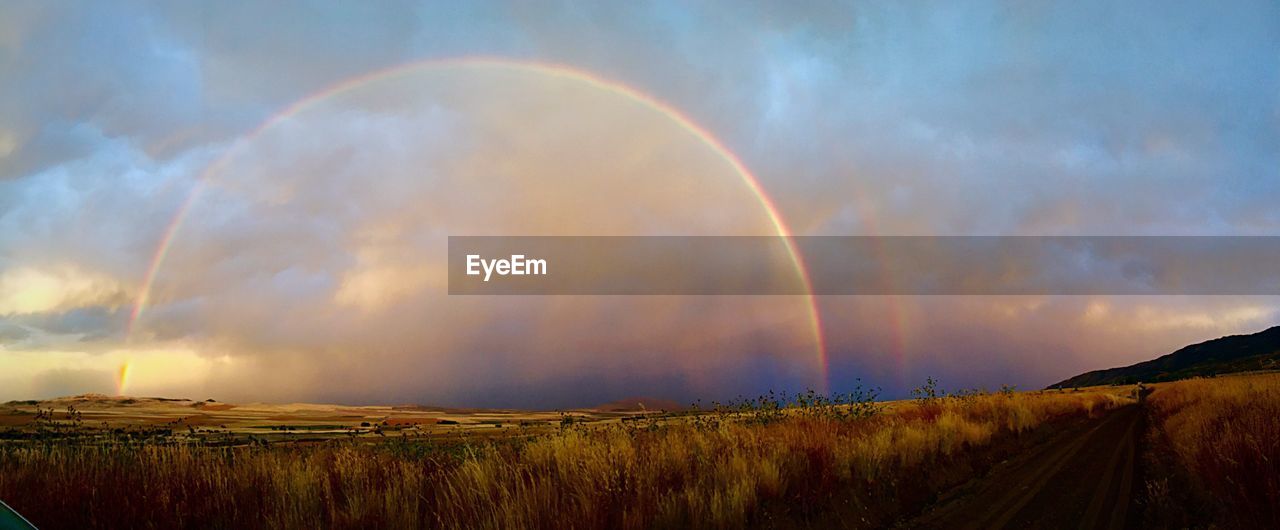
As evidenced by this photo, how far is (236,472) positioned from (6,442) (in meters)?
7.81

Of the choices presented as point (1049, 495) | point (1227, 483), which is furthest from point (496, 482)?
point (1227, 483)

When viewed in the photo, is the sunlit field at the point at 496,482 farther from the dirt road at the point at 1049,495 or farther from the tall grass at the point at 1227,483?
the tall grass at the point at 1227,483

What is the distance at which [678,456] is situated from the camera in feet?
34.1

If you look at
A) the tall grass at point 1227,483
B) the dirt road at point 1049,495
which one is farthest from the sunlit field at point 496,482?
the tall grass at point 1227,483

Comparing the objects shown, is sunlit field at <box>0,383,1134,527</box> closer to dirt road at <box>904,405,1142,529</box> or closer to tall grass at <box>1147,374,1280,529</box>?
dirt road at <box>904,405,1142,529</box>

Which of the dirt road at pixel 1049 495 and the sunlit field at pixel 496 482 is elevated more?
the sunlit field at pixel 496 482

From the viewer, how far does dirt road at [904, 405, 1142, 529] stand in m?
8.84

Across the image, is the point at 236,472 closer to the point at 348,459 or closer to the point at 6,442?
the point at 348,459

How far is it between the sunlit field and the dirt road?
2.24ft

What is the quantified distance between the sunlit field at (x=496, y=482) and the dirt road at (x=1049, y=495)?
68 centimetres

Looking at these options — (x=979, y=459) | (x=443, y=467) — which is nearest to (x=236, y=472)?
(x=443, y=467)

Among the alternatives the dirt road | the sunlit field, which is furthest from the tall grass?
the sunlit field

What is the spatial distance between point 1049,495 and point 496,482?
9.49 m

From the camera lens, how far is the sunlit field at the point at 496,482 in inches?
302
